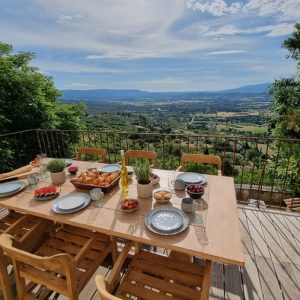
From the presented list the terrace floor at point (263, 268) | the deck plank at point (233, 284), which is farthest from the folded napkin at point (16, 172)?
the deck plank at point (233, 284)

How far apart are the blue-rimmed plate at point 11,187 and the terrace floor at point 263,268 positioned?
0.98 m

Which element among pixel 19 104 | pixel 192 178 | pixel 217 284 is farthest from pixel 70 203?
pixel 19 104

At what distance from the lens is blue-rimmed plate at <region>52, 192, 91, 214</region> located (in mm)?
1483

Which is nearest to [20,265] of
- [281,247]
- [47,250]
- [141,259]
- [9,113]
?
[47,250]

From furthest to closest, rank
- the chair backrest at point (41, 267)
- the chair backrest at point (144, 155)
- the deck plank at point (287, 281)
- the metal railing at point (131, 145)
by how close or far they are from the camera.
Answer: the metal railing at point (131, 145) → the chair backrest at point (144, 155) → the deck plank at point (287, 281) → the chair backrest at point (41, 267)

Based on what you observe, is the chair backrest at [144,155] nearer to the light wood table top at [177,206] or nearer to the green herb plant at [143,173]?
the light wood table top at [177,206]

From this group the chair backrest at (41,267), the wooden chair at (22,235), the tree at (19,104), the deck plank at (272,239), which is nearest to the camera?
the chair backrest at (41,267)

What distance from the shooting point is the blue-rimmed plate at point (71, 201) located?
1.48 metres

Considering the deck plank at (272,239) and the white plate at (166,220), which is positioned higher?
the white plate at (166,220)

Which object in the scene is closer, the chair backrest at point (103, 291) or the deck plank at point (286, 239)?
the chair backrest at point (103, 291)

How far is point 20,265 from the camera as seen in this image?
1.27 meters

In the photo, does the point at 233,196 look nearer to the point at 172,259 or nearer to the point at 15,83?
the point at 172,259

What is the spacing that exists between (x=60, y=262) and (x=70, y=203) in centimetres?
56

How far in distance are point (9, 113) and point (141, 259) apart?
5.58 meters
